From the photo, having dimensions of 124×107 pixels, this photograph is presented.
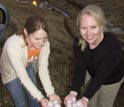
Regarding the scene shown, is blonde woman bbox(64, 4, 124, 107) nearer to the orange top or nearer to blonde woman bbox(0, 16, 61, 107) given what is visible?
blonde woman bbox(0, 16, 61, 107)

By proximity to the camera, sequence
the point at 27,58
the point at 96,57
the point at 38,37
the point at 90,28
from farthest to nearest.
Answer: the point at 27,58
the point at 96,57
the point at 38,37
the point at 90,28

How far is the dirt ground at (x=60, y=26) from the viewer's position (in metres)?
6.21

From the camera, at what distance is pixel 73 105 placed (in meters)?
3.75

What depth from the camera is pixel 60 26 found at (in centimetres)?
901

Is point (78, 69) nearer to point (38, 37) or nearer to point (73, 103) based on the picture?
point (73, 103)

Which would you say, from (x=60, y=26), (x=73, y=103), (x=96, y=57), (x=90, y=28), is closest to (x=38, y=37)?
(x=90, y=28)

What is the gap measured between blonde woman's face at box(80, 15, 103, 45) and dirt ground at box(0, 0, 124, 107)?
2129 millimetres

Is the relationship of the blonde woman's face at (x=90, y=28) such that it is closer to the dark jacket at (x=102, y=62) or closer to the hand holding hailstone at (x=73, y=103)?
the dark jacket at (x=102, y=62)

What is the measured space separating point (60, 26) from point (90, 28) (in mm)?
5383

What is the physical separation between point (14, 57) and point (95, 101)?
48.4 inches

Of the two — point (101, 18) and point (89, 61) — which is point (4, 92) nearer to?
point (89, 61)

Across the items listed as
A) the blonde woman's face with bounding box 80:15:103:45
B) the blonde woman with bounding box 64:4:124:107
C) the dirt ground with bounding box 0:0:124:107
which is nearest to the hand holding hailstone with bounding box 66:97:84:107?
the blonde woman with bounding box 64:4:124:107

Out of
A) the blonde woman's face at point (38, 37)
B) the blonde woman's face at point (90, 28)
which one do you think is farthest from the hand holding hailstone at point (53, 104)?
the blonde woman's face at point (90, 28)

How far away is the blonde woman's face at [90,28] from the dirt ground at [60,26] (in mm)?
2129
